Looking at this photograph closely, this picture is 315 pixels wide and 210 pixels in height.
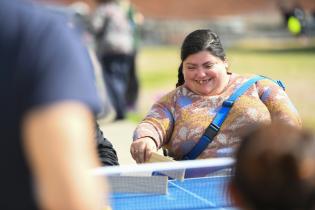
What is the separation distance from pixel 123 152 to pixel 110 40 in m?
3.30

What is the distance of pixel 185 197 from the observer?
390 cm

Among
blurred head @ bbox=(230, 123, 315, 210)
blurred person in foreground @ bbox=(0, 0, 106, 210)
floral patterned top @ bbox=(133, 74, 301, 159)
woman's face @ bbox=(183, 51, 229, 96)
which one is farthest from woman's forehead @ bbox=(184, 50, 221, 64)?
blurred person in foreground @ bbox=(0, 0, 106, 210)

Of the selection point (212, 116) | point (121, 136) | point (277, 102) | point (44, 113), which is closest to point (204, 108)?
point (212, 116)

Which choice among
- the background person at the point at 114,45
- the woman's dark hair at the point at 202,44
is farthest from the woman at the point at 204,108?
the background person at the point at 114,45

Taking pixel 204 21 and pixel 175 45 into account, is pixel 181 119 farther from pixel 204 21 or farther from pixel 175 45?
pixel 204 21

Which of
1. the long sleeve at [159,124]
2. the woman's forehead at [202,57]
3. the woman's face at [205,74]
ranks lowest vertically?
the long sleeve at [159,124]

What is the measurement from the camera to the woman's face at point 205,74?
4.63m

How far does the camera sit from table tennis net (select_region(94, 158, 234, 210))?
3730 millimetres

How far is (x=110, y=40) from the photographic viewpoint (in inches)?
450

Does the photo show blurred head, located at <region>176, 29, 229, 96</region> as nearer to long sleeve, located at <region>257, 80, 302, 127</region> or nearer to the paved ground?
long sleeve, located at <region>257, 80, 302, 127</region>

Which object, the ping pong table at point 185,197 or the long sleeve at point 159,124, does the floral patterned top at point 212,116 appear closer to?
the long sleeve at point 159,124

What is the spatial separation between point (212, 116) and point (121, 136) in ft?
17.3

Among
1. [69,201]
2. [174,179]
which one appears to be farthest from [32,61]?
[174,179]

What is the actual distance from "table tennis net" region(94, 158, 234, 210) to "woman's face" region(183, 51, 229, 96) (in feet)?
2.28
